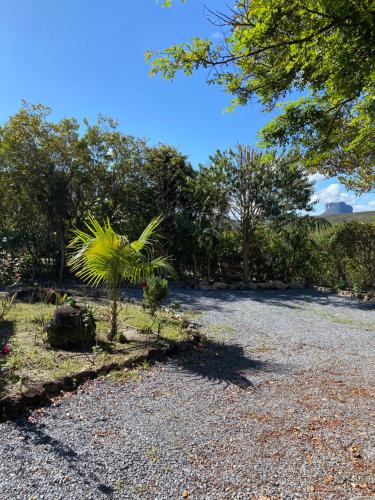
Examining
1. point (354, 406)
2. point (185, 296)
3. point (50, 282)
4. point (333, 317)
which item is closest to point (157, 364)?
point (354, 406)

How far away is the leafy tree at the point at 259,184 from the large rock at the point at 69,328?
7.77 metres

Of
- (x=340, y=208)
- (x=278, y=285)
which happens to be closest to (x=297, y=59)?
(x=278, y=285)

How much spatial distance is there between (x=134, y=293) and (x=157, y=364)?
17.3 ft

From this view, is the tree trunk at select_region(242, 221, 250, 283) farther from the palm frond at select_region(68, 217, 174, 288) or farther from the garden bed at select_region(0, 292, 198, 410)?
the palm frond at select_region(68, 217, 174, 288)

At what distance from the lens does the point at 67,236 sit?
10367mm

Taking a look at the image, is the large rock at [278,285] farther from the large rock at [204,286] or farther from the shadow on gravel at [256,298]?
the large rock at [204,286]

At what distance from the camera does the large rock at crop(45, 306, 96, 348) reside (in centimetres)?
393

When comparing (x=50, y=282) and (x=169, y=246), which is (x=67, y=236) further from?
(x=169, y=246)

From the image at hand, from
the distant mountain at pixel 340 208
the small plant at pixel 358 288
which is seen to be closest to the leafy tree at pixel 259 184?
the small plant at pixel 358 288

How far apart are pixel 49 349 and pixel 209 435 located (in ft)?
7.20

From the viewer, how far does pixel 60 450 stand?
84.6 inches

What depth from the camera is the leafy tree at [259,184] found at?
35.2 feet

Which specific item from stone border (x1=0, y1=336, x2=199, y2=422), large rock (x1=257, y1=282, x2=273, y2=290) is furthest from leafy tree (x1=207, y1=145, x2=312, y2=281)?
stone border (x1=0, y1=336, x2=199, y2=422)

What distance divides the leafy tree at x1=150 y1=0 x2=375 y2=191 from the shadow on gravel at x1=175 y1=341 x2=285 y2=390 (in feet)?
8.25
